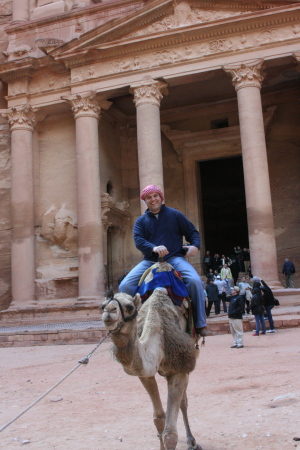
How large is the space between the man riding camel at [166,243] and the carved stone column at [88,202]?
15.8 meters

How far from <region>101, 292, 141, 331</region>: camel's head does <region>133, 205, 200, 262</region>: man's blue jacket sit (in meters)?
1.54

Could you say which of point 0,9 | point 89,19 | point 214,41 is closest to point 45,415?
point 214,41

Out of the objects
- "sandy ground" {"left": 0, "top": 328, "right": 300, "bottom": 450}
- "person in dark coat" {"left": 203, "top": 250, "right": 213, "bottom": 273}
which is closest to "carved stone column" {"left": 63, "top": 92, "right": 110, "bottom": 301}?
"person in dark coat" {"left": 203, "top": 250, "right": 213, "bottom": 273}

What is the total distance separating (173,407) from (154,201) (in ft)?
7.67

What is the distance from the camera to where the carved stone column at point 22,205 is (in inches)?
896

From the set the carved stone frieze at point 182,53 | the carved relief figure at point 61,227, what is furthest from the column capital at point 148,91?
the carved relief figure at point 61,227

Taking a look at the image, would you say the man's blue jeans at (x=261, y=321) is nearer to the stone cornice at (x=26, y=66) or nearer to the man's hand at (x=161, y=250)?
the man's hand at (x=161, y=250)

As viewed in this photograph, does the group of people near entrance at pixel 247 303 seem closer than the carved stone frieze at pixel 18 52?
Yes

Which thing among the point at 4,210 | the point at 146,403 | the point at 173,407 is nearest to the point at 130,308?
the point at 173,407

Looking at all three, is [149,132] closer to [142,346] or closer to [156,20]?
[156,20]

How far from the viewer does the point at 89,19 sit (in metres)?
24.4

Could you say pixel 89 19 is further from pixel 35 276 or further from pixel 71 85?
pixel 35 276

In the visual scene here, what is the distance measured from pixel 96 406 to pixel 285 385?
9.74ft

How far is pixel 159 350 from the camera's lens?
4.91 meters
